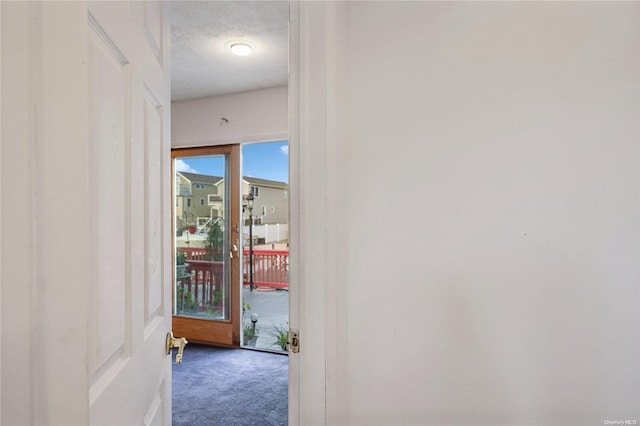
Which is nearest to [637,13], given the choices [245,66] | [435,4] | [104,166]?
[435,4]

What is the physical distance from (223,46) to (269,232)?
237 cm

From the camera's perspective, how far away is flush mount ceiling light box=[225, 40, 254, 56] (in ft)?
8.15

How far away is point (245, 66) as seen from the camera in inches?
114

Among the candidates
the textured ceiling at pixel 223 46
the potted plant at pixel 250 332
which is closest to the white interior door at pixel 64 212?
the textured ceiling at pixel 223 46

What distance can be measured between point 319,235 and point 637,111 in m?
0.88

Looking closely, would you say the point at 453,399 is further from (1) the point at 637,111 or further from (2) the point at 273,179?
(2) the point at 273,179

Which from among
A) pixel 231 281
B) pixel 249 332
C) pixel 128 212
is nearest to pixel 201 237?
pixel 231 281

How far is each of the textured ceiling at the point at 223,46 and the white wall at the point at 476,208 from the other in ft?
4.23

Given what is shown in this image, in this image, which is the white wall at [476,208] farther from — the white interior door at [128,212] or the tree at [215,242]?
the tree at [215,242]

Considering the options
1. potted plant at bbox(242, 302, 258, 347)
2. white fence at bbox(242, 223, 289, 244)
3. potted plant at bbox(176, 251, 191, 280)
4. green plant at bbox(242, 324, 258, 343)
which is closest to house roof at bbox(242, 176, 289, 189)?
white fence at bbox(242, 223, 289, 244)

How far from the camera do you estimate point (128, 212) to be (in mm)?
702

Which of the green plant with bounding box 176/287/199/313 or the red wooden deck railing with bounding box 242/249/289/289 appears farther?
the red wooden deck railing with bounding box 242/249/289/289

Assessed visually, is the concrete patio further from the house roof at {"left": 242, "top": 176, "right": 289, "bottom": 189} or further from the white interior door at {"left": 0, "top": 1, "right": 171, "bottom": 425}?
the white interior door at {"left": 0, "top": 1, "right": 171, "bottom": 425}

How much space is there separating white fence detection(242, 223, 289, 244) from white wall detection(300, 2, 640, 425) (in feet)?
9.57
